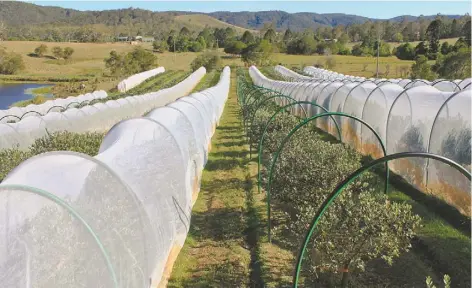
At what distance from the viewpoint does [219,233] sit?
35.1 ft

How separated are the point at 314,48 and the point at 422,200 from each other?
105 metres

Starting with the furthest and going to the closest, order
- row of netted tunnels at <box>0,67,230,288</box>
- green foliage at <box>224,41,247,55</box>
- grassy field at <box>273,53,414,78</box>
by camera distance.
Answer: green foliage at <box>224,41,247,55</box> < grassy field at <box>273,53,414,78</box> < row of netted tunnels at <box>0,67,230,288</box>

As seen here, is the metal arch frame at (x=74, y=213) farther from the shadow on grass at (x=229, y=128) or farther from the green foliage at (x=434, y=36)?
the green foliage at (x=434, y=36)

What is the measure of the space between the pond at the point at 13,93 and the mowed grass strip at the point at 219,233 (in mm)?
44000

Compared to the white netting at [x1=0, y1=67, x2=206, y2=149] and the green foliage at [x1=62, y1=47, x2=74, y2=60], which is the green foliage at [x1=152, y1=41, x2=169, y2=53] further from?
the white netting at [x1=0, y1=67, x2=206, y2=149]

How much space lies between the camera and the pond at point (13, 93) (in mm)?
57656

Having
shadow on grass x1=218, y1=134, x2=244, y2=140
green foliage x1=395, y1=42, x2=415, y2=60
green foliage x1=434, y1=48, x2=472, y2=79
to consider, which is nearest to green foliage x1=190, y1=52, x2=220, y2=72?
green foliage x1=395, y1=42, x2=415, y2=60

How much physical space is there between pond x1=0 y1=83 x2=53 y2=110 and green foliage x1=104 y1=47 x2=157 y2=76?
45.6ft

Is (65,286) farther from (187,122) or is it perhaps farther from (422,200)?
(422,200)

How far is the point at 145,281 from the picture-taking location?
23.0 feet

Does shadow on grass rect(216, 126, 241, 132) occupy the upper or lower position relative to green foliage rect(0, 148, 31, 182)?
lower

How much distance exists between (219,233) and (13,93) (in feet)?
220

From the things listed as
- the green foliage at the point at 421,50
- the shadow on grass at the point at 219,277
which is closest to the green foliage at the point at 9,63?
the green foliage at the point at 421,50

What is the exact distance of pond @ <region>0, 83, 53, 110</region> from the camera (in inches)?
2270
